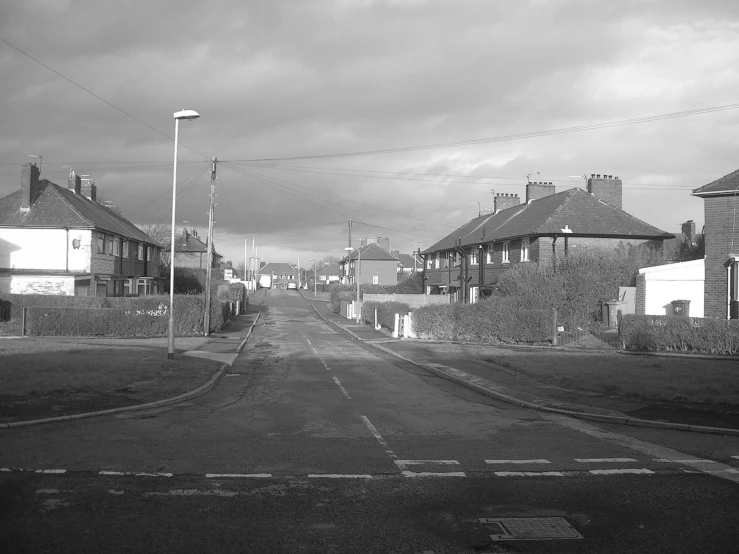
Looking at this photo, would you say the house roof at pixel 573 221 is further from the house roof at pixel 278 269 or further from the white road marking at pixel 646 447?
the house roof at pixel 278 269

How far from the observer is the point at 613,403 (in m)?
13.7

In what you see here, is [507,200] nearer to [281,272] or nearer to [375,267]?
[375,267]

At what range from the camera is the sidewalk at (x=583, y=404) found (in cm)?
1160

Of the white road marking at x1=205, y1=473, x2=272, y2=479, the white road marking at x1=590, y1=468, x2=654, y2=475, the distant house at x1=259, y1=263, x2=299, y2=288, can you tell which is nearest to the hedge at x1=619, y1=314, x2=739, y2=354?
the white road marking at x1=590, y1=468, x2=654, y2=475

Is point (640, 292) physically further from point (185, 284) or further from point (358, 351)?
point (185, 284)

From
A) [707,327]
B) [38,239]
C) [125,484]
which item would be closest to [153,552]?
[125,484]

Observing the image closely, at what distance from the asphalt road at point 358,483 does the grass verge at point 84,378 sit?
1255mm

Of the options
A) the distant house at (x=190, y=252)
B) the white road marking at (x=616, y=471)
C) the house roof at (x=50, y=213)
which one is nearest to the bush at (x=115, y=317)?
the house roof at (x=50, y=213)

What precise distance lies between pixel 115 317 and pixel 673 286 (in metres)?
26.8

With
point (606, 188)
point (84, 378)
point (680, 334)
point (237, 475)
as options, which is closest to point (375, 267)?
point (606, 188)

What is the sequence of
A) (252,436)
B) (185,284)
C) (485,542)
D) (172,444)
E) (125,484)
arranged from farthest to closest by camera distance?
(185,284), (252,436), (172,444), (125,484), (485,542)

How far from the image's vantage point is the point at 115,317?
1214 inches

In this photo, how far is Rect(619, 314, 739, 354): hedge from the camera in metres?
22.5

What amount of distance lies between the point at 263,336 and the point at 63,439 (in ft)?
84.9
